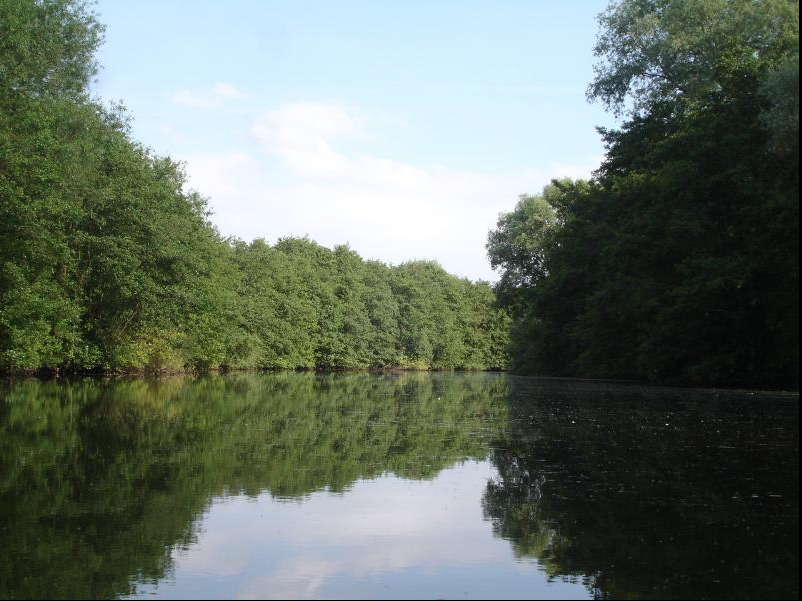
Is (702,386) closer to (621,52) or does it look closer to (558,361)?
(621,52)

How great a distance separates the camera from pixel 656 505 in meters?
10.2

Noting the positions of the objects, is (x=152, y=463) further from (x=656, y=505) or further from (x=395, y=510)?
(x=656, y=505)

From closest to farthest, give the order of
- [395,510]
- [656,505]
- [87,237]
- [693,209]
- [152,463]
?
[395,510], [656,505], [152,463], [693,209], [87,237]

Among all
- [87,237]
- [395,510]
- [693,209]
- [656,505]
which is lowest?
[395,510]

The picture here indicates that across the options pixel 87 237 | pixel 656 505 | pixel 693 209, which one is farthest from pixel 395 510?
pixel 87 237

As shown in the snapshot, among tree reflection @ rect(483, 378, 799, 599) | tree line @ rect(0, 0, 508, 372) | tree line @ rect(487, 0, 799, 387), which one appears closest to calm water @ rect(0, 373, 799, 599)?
tree reflection @ rect(483, 378, 799, 599)

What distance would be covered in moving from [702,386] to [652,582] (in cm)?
3592

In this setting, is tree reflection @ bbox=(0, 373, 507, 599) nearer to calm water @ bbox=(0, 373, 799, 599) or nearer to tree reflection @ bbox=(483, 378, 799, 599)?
calm water @ bbox=(0, 373, 799, 599)

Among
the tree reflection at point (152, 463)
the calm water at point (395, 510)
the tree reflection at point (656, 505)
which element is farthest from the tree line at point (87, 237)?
the tree reflection at point (656, 505)

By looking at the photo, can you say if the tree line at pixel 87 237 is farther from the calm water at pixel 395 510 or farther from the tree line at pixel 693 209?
the tree line at pixel 693 209

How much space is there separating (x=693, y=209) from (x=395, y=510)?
30097 mm

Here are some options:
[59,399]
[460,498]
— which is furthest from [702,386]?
[460,498]

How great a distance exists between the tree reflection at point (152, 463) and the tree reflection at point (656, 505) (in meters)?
1.77

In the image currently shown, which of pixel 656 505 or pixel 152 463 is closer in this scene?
pixel 656 505
